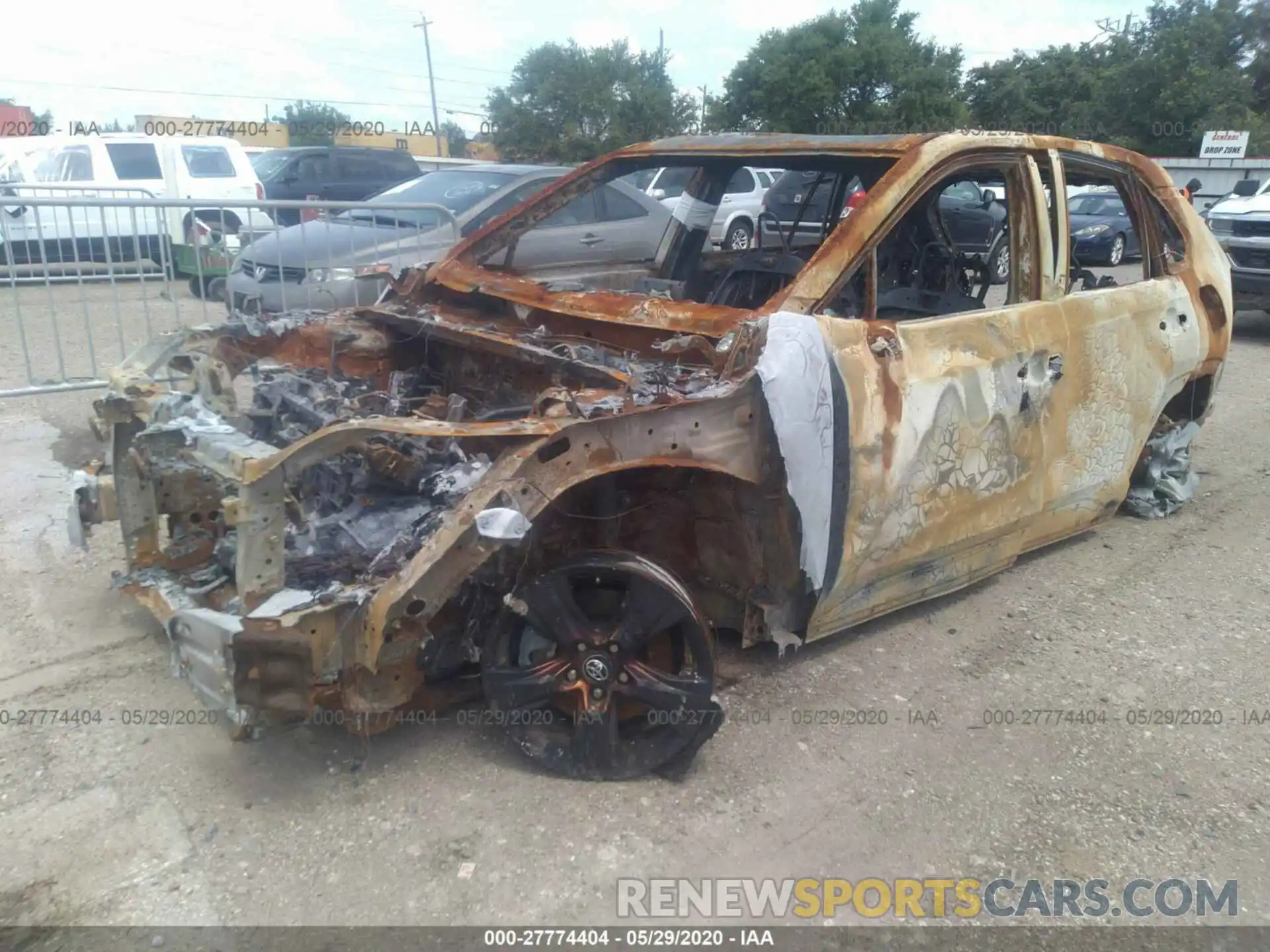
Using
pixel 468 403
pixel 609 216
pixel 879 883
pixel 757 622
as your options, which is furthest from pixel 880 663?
pixel 609 216

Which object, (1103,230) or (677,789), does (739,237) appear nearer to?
(677,789)

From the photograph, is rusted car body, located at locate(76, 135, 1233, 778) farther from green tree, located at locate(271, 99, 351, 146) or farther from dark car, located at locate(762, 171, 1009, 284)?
green tree, located at locate(271, 99, 351, 146)

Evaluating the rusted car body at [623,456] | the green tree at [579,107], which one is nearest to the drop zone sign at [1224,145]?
the green tree at [579,107]

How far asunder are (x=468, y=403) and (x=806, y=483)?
4.64 feet

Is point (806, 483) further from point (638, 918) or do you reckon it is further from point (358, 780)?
point (358, 780)

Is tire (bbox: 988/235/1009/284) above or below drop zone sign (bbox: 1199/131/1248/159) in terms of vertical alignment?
below

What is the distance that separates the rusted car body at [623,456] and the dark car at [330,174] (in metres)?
13.3

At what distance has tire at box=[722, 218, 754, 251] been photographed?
4.98 m

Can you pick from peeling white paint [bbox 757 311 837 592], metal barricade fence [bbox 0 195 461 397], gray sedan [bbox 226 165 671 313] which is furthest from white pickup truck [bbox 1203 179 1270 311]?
peeling white paint [bbox 757 311 837 592]

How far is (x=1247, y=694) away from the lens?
3.49m

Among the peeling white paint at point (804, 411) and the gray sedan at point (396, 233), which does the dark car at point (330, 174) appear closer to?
the gray sedan at point (396, 233)

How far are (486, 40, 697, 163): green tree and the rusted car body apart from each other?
31565mm

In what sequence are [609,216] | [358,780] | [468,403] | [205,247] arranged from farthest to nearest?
[205,247] → [609,216] → [468,403] → [358,780]

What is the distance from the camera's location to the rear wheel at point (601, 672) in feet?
9.30
